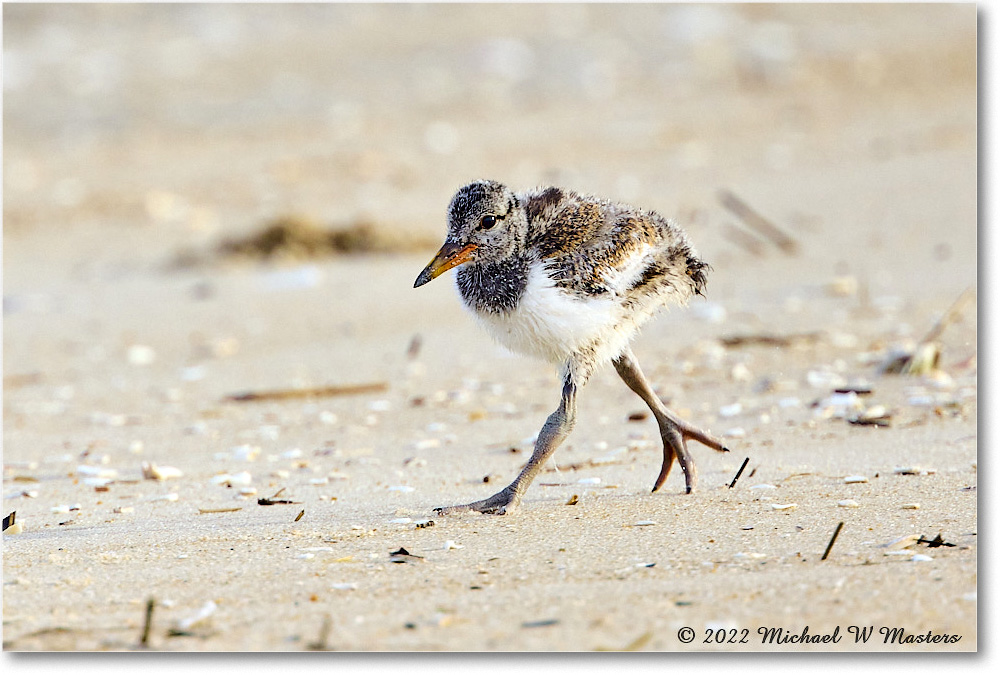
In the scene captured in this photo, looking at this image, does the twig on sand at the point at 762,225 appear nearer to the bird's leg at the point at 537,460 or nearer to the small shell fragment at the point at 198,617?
the bird's leg at the point at 537,460

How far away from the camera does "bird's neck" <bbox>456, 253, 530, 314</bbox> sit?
3.76m

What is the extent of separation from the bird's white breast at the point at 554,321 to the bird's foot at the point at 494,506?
448 millimetres

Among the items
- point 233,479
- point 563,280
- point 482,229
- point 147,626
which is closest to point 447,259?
point 482,229

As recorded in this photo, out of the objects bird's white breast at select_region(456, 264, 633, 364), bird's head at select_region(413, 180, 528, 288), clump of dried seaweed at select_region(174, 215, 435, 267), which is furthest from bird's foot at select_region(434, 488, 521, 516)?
clump of dried seaweed at select_region(174, 215, 435, 267)

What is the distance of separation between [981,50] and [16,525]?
350 cm

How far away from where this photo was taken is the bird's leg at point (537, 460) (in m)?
3.73

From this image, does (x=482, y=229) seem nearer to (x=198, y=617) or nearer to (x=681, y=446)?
(x=681, y=446)

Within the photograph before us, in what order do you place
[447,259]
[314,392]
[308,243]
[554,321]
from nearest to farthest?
1. [554,321]
2. [447,259]
3. [314,392]
4. [308,243]

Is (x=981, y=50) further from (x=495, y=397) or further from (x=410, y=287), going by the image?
(x=410, y=287)

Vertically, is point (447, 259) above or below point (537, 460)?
above

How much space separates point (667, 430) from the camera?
4.08 metres

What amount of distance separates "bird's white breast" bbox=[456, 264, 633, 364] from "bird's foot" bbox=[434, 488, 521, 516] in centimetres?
45

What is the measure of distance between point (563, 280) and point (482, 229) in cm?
33

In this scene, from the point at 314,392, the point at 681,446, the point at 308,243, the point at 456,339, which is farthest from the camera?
the point at 308,243
